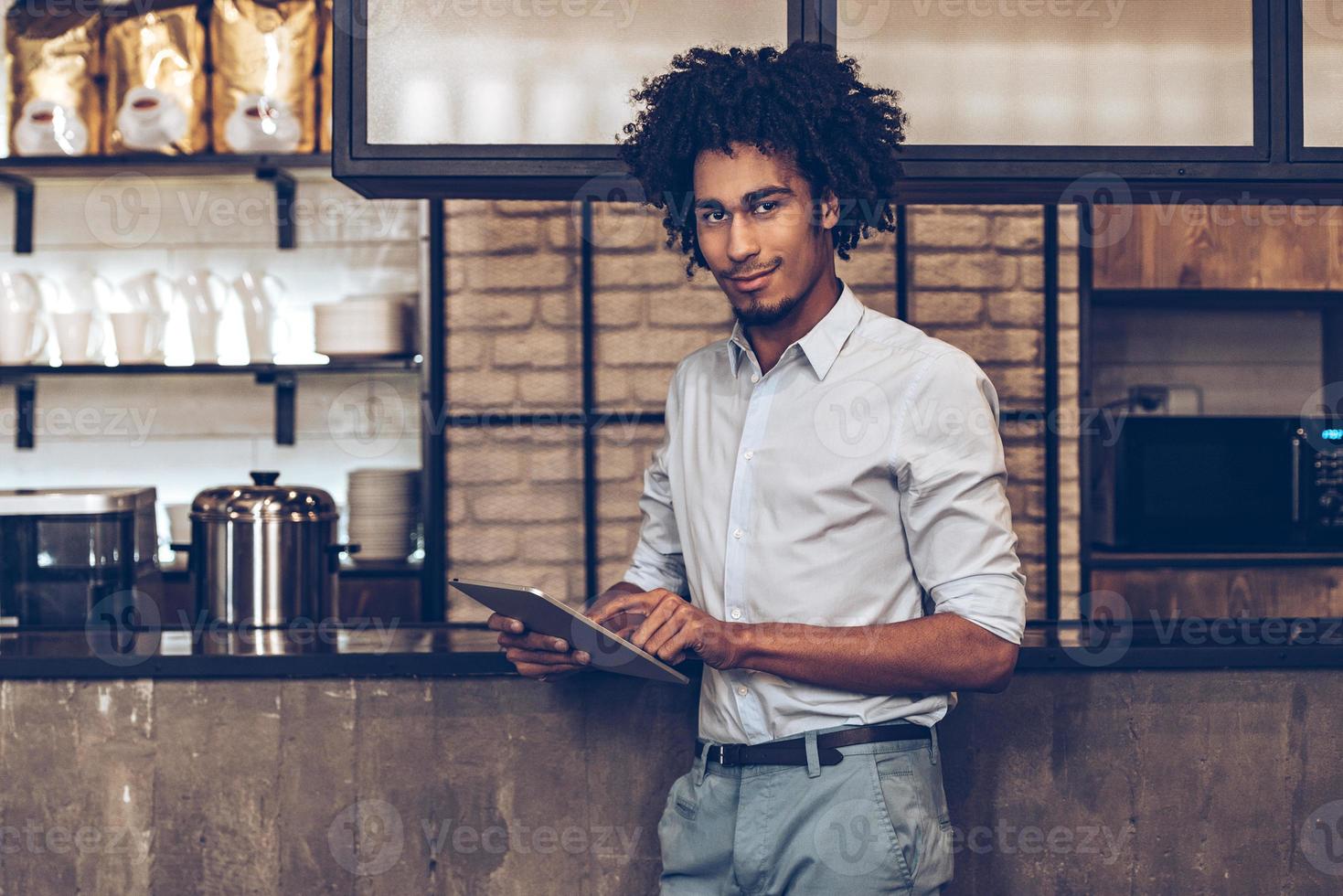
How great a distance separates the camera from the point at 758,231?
138 cm

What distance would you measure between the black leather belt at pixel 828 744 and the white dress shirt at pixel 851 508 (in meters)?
0.01

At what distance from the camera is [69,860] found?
184 cm

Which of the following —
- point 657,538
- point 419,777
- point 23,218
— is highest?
point 23,218

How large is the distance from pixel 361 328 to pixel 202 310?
465 mm

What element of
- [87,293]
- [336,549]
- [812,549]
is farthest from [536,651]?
[87,293]

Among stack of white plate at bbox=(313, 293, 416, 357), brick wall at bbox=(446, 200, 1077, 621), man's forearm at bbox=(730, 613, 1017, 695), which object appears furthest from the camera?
stack of white plate at bbox=(313, 293, 416, 357)

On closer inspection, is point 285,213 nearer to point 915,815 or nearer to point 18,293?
point 18,293

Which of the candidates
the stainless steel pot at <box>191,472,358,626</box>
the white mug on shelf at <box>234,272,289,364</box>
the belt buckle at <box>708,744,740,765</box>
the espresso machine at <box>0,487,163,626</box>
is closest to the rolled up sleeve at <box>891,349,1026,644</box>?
the belt buckle at <box>708,744,740,765</box>

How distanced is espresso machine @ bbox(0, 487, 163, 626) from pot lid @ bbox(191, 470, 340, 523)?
0.15m

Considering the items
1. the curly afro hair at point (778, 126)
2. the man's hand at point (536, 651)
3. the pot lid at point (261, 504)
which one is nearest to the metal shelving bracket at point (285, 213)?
the pot lid at point (261, 504)

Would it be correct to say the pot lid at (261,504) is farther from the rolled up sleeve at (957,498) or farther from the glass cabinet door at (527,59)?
the rolled up sleeve at (957,498)

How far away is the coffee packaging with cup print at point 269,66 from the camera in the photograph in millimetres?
3340

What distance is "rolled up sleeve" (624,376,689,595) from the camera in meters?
1.60

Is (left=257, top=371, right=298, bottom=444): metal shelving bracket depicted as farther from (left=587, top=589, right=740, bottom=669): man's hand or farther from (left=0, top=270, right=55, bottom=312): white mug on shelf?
(left=587, top=589, right=740, bottom=669): man's hand
